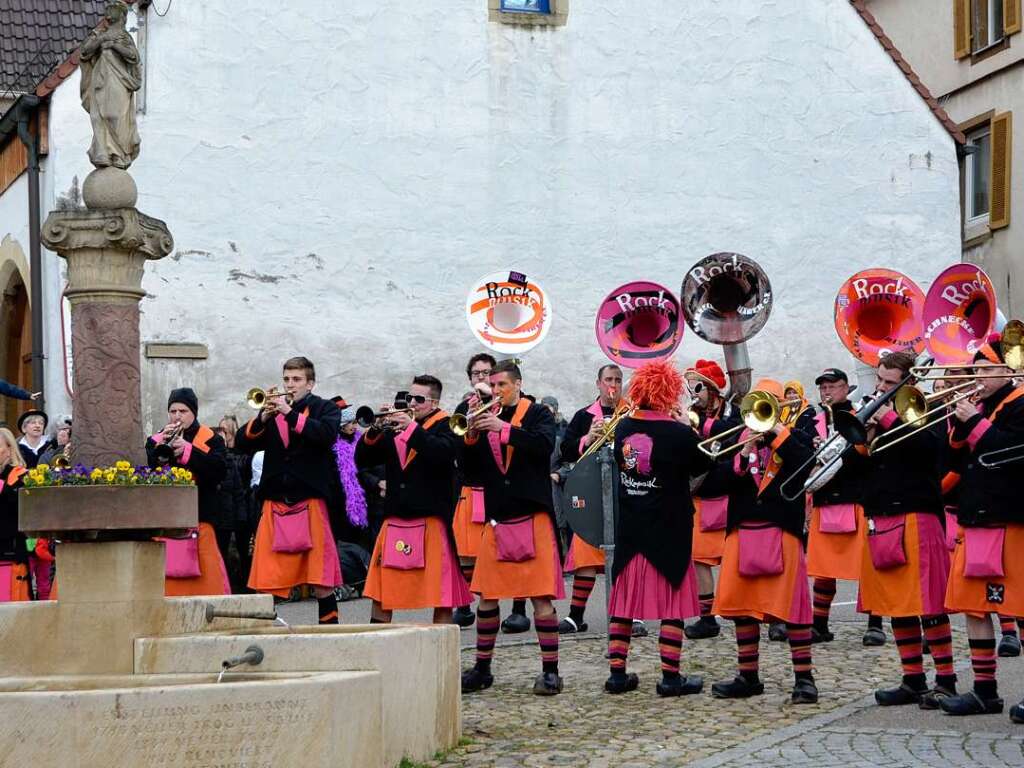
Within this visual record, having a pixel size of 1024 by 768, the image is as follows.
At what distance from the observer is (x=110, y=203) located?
29.7 ft

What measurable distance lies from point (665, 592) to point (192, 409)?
11.5 ft

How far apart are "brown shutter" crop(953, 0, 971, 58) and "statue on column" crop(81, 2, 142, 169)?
1762 cm

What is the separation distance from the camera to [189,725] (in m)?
6.69

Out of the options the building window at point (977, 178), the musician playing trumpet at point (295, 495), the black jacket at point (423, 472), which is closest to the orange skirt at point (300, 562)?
the musician playing trumpet at point (295, 495)

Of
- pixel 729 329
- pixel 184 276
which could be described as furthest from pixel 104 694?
pixel 184 276

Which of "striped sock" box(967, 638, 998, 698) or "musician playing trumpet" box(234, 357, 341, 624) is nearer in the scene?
"striped sock" box(967, 638, 998, 698)

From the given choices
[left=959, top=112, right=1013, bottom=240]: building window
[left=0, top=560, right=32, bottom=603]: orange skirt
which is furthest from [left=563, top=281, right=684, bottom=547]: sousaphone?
[left=959, top=112, right=1013, bottom=240]: building window

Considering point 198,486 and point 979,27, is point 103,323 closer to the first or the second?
point 198,486

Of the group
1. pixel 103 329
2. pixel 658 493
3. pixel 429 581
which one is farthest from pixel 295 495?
pixel 658 493

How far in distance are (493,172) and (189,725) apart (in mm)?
14757

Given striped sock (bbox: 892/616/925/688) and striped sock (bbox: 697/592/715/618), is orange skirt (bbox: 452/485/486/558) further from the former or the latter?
striped sock (bbox: 892/616/925/688)

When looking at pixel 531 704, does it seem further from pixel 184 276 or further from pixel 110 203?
pixel 184 276

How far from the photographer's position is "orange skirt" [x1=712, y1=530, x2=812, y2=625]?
939cm

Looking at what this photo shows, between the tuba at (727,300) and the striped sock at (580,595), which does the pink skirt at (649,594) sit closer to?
Answer: the striped sock at (580,595)
